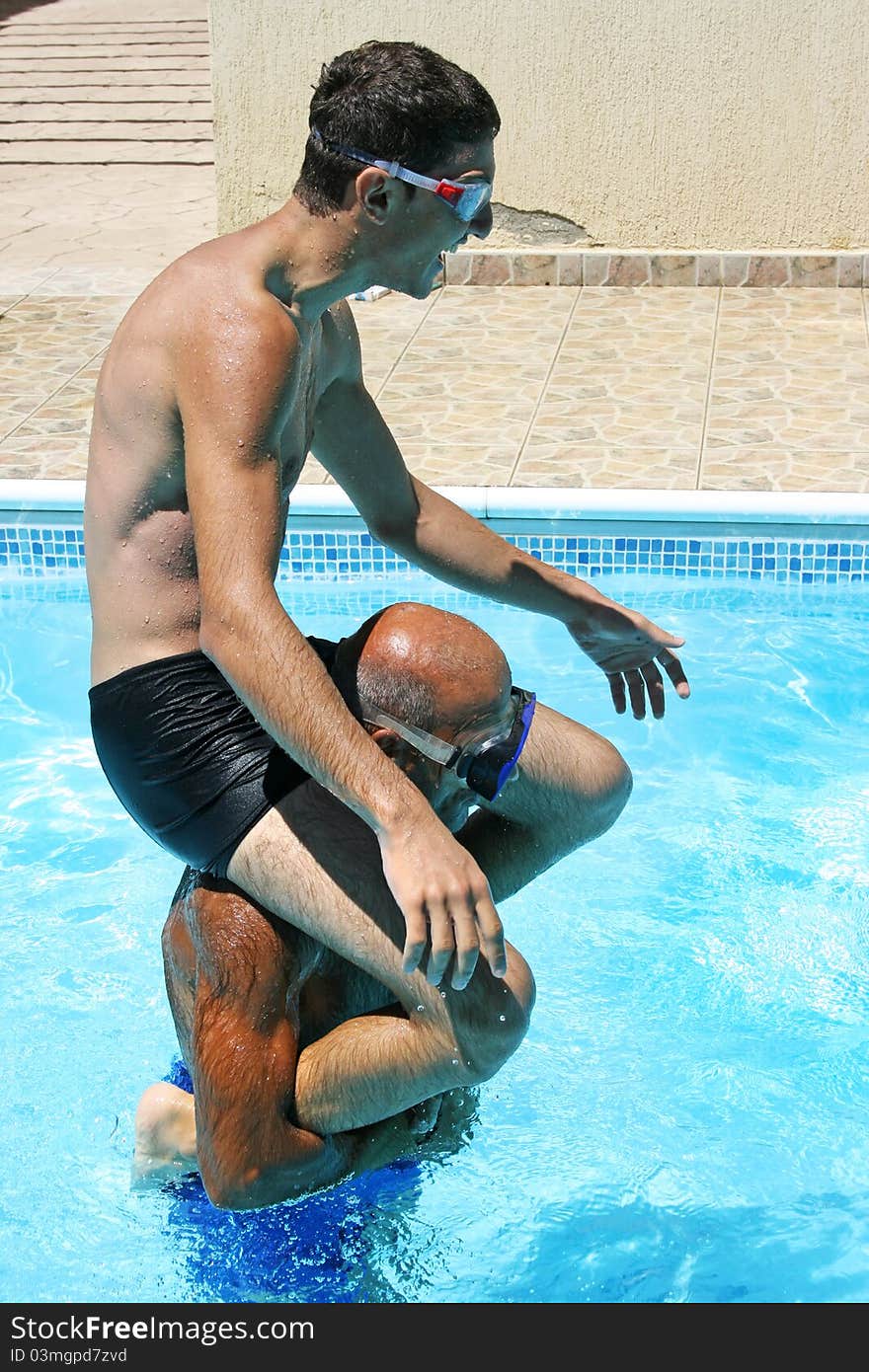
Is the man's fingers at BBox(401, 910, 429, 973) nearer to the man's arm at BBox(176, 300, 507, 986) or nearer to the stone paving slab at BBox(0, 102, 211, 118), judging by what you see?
the man's arm at BBox(176, 300, 507, 986)

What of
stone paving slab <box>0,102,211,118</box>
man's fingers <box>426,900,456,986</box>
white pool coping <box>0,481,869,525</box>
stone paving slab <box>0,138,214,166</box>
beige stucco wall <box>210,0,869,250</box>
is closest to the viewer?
man's fingers <box>426,900,456,986</box>

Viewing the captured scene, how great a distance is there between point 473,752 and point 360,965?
42 cm

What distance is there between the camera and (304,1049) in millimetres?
3045

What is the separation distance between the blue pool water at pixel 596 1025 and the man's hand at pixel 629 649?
105cm

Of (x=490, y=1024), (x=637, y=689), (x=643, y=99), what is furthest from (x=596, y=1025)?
(x=643, y=99)

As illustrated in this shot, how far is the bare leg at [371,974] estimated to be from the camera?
2.83m

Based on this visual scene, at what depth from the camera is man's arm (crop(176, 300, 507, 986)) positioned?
2.47 meters

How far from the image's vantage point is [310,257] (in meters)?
2.90

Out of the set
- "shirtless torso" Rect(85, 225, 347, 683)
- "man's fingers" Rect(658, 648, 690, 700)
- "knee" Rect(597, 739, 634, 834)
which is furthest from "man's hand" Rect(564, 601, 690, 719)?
"shirtless torso" Rect(85, 225, 347, 683)

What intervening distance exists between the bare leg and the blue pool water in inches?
20.5

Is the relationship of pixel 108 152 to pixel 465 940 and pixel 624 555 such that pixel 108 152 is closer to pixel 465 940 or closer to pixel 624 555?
pixel 624 555

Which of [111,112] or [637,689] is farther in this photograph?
[111,112]

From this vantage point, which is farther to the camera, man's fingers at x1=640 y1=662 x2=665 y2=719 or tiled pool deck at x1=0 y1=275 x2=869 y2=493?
tiled pool deck at x1=0 y1=275 x2=869 y2=493

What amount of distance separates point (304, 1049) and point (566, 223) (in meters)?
6.57
